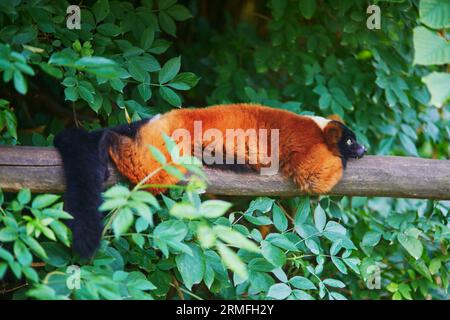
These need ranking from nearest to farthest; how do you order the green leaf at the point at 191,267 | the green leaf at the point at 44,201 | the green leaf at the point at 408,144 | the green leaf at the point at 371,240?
the green leaf at the point at 44,201, the green leaf at the point at 191,267, the green leaf at the point at 371,240, the green leaf at the point at 408,144

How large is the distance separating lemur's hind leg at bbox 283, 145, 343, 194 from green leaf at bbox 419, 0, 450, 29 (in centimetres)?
104

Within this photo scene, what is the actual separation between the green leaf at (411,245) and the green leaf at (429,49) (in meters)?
1.41

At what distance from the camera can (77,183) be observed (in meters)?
2.73

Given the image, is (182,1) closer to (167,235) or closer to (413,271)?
(413,271)

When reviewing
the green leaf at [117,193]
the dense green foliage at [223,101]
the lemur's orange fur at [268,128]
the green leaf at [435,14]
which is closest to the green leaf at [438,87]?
the dense green foliage at [223,101]

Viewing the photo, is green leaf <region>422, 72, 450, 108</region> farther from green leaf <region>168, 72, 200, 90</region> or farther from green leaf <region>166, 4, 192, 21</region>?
green leaf <region>166, 4, 192, 21</region>

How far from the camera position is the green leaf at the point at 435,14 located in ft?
8.11

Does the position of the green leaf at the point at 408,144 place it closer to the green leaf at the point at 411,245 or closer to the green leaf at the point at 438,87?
the green leaf at the point at 411,245

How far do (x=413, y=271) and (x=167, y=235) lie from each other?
7.35 feet

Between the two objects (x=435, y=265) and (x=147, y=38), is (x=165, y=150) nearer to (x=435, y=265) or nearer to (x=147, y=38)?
(x=147, y=38)

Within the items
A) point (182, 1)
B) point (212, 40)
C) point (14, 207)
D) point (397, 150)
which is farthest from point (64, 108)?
point (397, 150)

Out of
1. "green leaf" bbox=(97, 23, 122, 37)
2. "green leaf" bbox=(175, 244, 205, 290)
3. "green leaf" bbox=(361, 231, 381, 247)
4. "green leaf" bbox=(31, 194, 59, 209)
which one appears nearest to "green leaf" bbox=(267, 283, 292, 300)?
"green leaf" bbox=(175, 244, 205, 290)

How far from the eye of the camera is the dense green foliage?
242cm

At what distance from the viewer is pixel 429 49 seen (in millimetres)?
2398
